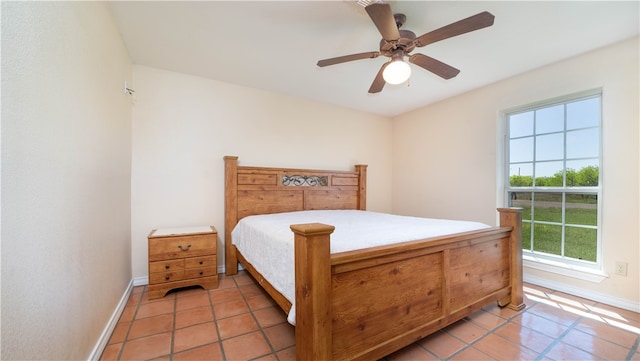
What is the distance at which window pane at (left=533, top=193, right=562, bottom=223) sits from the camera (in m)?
2.66

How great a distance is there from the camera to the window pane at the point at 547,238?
2666mm

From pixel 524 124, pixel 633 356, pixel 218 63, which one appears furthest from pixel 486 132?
pixel 218 63

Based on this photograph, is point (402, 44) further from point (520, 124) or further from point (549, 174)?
point (549, 174)

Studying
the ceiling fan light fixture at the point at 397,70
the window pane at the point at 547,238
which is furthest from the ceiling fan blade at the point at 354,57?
the window pane at the point at 547,238

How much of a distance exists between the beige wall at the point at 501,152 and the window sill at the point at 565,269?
0.15 ft

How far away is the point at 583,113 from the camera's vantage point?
2.53m

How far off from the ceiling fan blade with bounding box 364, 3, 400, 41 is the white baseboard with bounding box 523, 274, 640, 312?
295 centimetres

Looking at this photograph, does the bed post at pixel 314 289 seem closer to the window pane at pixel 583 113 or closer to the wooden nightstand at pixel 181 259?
the wooden nightstand at pixel 181 259

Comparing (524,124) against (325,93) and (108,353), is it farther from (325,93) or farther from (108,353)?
(108,353)

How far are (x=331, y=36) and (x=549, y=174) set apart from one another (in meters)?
2.77

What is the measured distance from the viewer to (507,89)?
297cm

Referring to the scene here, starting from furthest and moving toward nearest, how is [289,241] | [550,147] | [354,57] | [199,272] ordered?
[550,147] < [199,272] < [354,57] < [289,241]

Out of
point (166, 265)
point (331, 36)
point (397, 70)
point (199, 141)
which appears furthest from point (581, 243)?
point (199, 141)

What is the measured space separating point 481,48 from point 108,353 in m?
3.74
